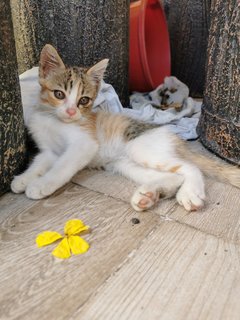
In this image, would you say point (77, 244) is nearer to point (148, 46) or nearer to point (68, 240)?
point (68, 240)

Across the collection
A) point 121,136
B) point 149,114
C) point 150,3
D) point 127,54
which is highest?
point 150,3

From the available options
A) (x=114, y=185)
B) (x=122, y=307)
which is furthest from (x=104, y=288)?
(x=114, y=185)

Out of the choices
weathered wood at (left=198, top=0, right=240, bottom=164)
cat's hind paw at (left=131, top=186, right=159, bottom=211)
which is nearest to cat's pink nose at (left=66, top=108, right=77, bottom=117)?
cat's hind paw at (left=131, top=186, right=159, bottom=211)

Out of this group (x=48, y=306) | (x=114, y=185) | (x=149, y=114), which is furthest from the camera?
(x=149, y=114)

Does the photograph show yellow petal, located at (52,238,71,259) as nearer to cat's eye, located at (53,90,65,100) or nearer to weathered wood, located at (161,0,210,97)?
cat's eye, located at (53,90,65,100)

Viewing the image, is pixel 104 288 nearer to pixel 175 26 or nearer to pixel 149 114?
pixel 149 114

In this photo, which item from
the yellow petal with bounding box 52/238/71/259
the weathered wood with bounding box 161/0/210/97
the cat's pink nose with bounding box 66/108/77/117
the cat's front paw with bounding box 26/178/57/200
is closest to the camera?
the yellow petal with bounding box 52/238/71/259

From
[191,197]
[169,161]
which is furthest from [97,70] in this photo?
[191,197]

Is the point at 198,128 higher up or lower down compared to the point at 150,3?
lower down
